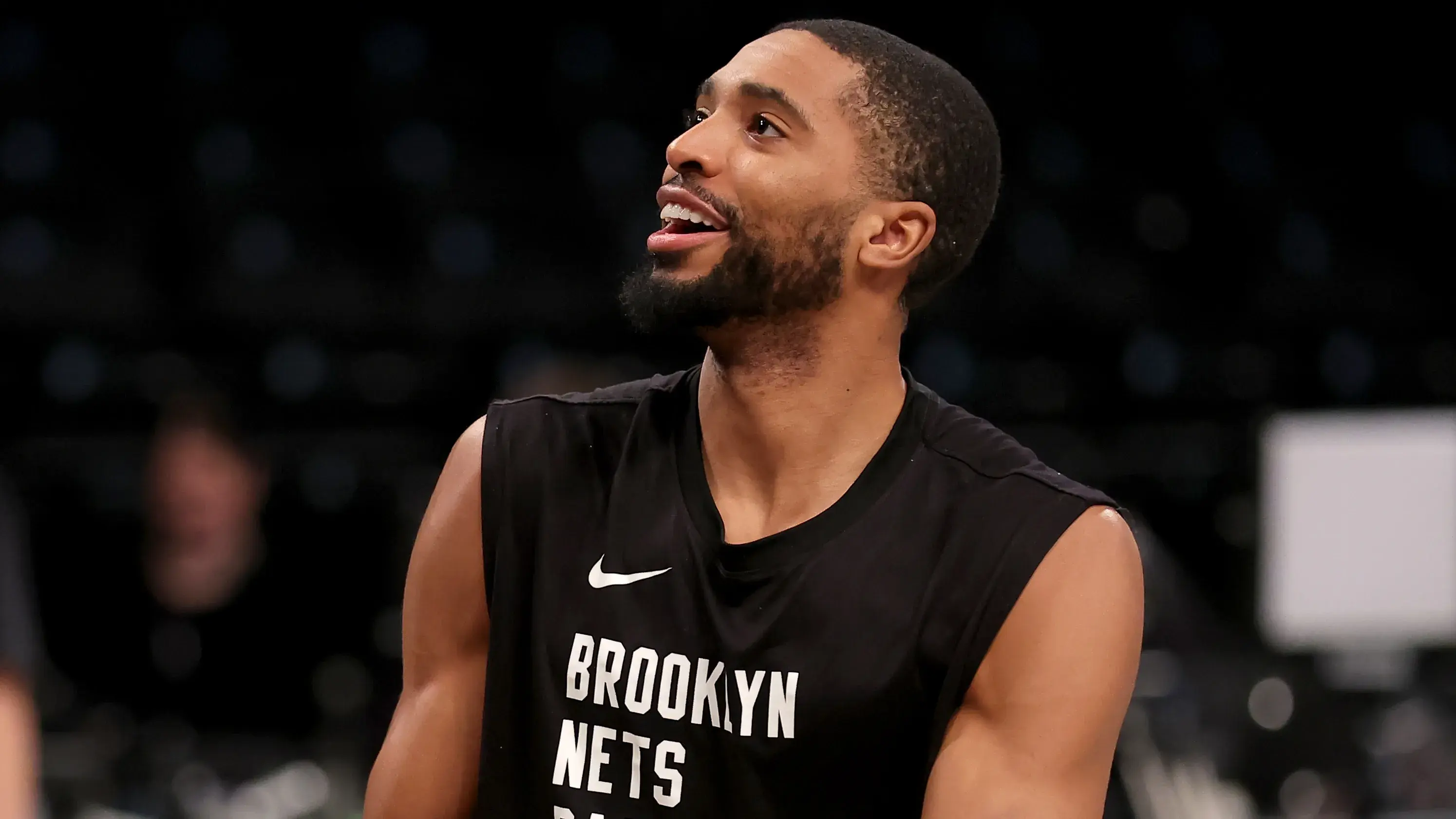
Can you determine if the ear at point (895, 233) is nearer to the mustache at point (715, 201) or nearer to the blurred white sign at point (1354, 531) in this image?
the mustache at point (715, 201)

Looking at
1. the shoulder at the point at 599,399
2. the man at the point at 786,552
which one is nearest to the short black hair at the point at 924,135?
the man at the point at 786,552

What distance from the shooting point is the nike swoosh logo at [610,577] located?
1766 millimetres

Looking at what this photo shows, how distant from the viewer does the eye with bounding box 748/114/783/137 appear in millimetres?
1753

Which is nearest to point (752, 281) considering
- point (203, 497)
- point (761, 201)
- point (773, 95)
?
point (761, 201)

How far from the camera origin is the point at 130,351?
16.9 feet

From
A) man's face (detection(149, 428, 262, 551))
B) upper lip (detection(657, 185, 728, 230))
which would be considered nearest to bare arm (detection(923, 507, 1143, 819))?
upper lip (detection(657, 185, 728, 230))

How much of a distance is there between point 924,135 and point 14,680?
1.12m

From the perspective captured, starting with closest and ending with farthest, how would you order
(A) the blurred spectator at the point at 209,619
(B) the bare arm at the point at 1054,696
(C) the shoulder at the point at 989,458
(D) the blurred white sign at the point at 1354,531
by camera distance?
1. (B) the bare arm at the point at 1054,696
2. (C) the shoulder at the point at 989,458
3. (A) the blurred spectator at the point at 209,619
4. (D) the blurred white sign at the point at 1354,531

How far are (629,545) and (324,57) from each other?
15.3 feet

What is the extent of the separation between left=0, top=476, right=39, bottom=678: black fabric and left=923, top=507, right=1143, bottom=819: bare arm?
96cm

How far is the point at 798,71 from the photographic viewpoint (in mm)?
1761

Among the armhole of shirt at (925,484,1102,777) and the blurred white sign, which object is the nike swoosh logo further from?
the blurred white sign

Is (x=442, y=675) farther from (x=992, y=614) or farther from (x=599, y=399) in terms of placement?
(x=992, y=614)

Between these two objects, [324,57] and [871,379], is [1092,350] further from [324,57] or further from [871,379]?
[871,379]
